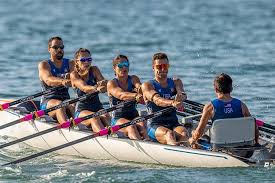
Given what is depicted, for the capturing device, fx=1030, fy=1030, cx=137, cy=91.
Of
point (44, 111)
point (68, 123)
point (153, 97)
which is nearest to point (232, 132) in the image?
point (153, 97)

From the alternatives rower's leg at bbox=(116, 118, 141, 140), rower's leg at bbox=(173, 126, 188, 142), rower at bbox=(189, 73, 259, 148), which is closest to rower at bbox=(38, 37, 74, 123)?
rower's leg at bbox=(116, 118, 141, 140)

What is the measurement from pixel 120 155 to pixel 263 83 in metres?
11.3

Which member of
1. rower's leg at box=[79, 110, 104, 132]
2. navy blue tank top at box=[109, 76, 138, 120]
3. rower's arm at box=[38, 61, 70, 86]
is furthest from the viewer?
rower's arm at box=[38, 61, 70, 86]

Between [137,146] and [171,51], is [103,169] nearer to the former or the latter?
[137,146]

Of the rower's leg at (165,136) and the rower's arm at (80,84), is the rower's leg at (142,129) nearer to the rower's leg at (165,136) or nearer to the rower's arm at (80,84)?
the rower's leg at (165,136)

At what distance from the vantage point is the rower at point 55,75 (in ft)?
72.6

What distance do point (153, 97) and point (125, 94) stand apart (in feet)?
3.25

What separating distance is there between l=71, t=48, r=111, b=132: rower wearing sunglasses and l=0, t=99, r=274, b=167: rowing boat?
Answer: 0.51 meters

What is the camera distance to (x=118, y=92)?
20438 millimetres

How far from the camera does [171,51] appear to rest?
4066 centimetres

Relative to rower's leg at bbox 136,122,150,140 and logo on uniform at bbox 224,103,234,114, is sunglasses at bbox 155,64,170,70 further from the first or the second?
logo on uniform at bbox 224,103,234,114

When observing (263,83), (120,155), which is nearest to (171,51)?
(263,83)

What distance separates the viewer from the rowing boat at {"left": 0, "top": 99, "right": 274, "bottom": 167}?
1853 centimetres

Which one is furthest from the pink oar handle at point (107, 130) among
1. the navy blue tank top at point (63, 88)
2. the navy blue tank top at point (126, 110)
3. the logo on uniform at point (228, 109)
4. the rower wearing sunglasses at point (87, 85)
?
the navy blue tank top at point (63, 88)
